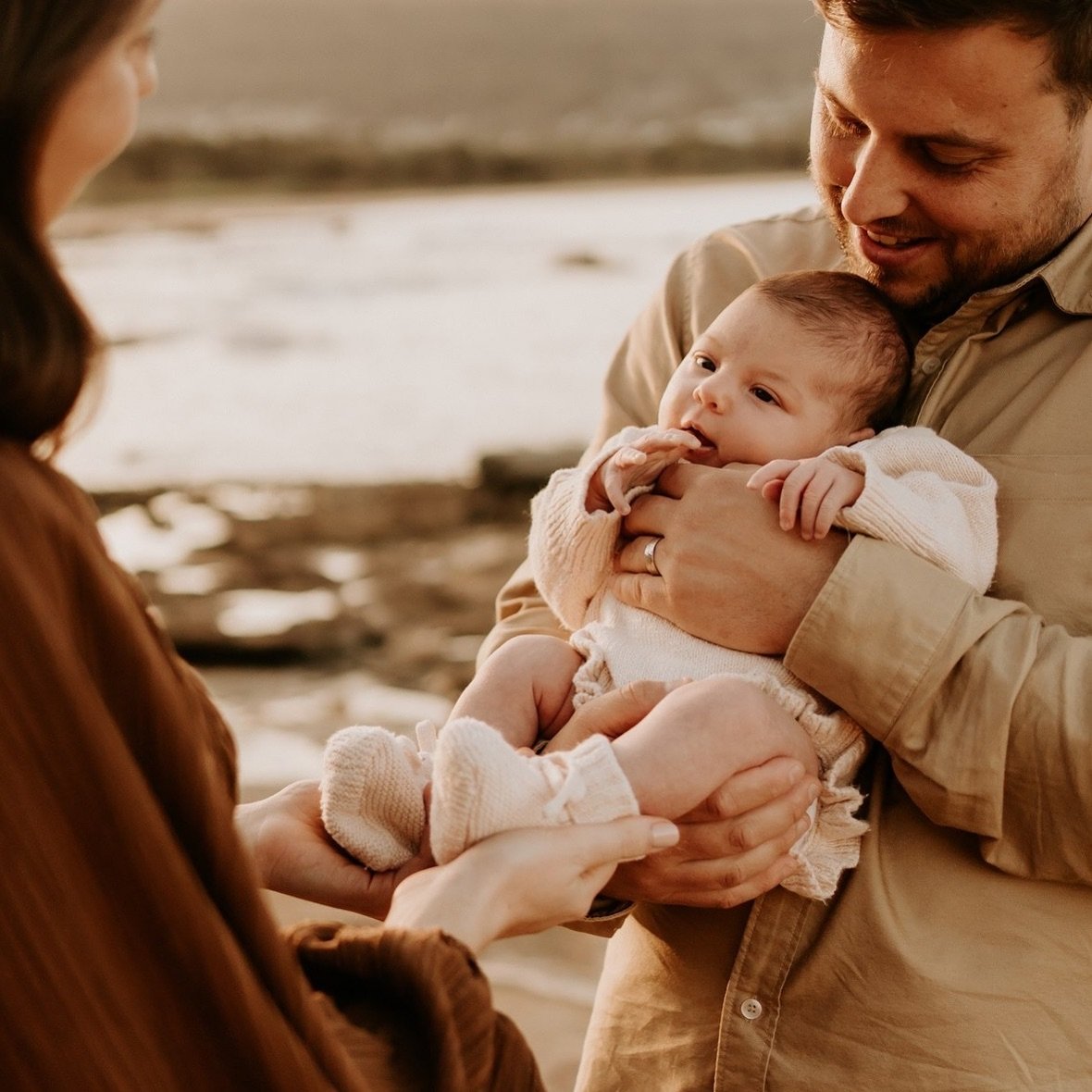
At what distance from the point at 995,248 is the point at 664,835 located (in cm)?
108

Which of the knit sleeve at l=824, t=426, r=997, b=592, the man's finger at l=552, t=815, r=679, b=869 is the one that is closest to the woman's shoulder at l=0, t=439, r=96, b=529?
the man's finger at l=552, t=815, r=679, b=869

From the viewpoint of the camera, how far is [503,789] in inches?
68.1

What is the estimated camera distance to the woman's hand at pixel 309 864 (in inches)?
76.9

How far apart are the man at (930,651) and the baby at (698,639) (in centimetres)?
5

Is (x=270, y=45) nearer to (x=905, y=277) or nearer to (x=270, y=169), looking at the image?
(x=270, y=169)

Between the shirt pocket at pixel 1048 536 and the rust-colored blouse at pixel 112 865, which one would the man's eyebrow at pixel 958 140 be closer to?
the shirt pocket at pixel 1048 536

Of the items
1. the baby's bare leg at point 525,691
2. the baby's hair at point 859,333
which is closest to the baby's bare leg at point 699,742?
the baby's bare leg at point 525,691

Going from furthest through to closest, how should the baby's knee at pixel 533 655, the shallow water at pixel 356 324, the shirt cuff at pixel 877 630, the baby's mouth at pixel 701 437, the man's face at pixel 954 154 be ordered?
the shallow water at pixel 356 324 < the baby's mouth at pixel 701 437 < the baby's knee at pixel 533 655 < the man's face at pixel 954 154 < the shirt cuff at pixel 877 630

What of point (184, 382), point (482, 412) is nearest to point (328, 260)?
point (184, 382)

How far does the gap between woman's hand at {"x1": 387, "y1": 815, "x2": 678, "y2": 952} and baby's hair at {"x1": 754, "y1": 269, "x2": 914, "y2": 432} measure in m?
0.86

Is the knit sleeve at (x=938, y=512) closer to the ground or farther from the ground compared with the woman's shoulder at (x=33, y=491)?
closer to the ground

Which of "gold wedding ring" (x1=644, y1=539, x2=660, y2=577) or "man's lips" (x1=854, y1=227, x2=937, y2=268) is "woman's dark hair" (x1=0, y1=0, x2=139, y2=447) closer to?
"gold wedding ring" (x1=644, y1=539, x2=660, y2=577)

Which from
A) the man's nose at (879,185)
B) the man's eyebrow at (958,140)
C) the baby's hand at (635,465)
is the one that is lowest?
the baby's hand at (635,465)

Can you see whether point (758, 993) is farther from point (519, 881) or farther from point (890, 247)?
point (890, 247)
